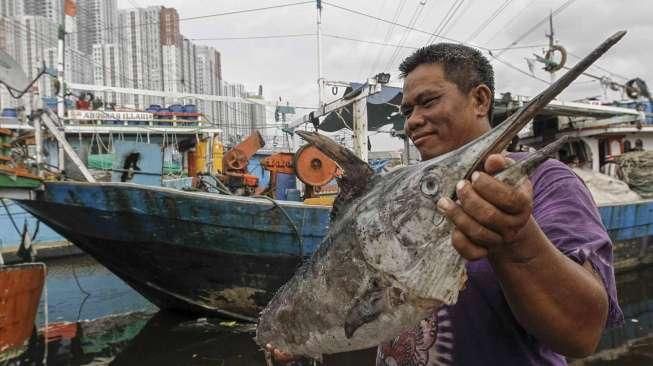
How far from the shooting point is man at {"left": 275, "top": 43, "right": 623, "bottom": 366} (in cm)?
90

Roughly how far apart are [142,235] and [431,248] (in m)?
6.11

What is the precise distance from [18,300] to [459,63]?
19.6 feet

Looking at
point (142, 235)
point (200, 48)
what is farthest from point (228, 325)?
point (200, 48)

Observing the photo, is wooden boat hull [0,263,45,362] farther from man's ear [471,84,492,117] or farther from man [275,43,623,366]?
man's ear [471,84,492,117]

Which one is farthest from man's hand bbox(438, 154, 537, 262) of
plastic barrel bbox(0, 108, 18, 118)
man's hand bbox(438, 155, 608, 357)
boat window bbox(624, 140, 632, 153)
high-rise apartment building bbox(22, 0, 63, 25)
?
high-rise apartment building bbox(22, 0, 63, 25)

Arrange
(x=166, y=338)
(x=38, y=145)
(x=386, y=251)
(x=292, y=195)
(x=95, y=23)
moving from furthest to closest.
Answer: (x=95, y=23)
(x=292, y=195)
(x=166, y=338)
(x=38, y=145)
(x=386, y=251)

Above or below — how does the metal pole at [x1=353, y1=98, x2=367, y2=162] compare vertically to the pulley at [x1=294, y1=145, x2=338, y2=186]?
above

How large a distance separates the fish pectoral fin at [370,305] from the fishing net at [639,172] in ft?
38.0

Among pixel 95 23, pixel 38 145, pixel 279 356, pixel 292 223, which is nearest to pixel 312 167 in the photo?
pixel 292 223

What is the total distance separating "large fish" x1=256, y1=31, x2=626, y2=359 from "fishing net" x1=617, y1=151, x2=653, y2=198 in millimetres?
11460

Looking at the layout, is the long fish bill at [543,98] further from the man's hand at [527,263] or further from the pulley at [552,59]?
the pulley at [552,59]

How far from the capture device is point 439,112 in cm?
153

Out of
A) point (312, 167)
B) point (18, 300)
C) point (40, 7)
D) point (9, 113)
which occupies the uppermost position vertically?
point (40, 7)

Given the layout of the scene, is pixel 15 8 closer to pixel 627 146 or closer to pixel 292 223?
pixel 292 223
